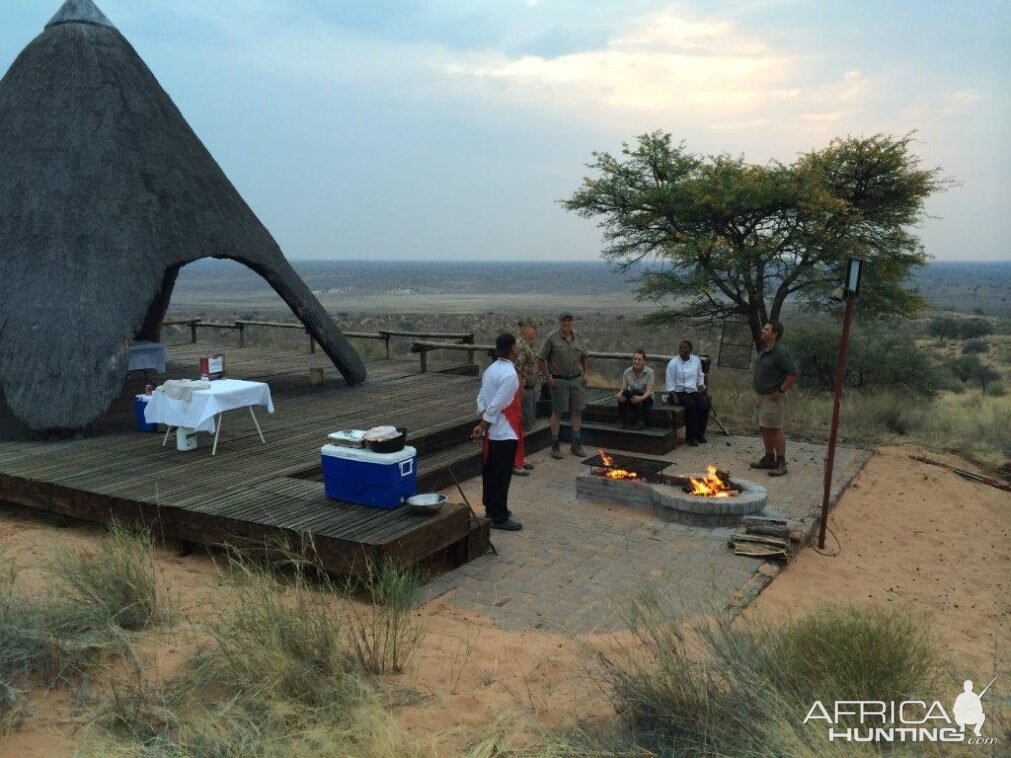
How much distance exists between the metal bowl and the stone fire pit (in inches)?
94.9

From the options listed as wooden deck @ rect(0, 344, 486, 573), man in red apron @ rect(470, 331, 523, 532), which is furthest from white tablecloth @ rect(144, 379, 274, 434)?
man in red apron @ rect(470, 331, 523, 532)

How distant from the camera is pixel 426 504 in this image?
18.8 feet

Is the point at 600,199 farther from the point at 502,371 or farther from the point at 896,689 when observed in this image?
the point at 896,689

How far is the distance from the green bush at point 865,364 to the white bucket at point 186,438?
14.7 meters

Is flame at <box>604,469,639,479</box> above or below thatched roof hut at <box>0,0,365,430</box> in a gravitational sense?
below

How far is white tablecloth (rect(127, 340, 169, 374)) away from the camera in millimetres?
10828

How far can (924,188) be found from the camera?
16234mm

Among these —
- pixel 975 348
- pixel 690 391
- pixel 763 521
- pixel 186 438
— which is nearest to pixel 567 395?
pixel 690 391

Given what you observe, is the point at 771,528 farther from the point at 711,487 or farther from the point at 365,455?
the point at 365,455

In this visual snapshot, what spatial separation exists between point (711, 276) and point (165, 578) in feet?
45.2

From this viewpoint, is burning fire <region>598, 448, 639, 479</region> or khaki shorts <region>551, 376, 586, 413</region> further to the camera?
khaki shorts <region>551, 376, 586, 413</region>

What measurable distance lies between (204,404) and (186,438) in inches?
22.5

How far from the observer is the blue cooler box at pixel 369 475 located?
591 centimetres

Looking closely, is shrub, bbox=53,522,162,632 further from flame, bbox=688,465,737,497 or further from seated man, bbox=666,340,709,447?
seated man, bbox=666,340,709,447
